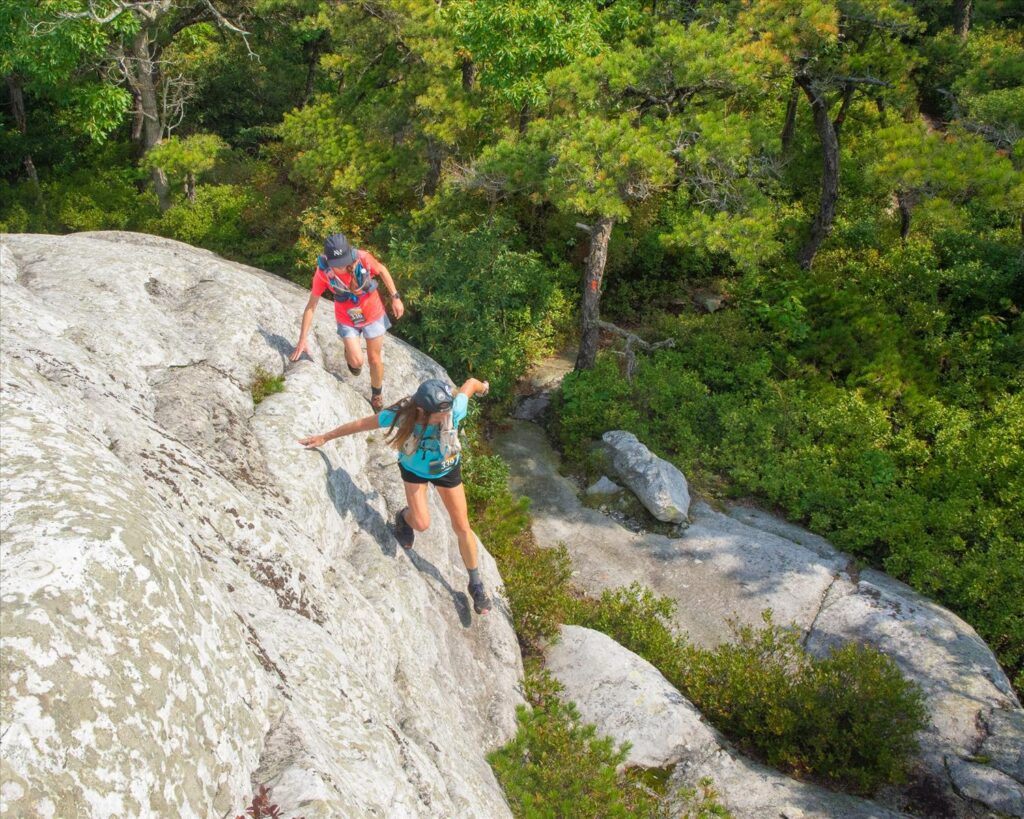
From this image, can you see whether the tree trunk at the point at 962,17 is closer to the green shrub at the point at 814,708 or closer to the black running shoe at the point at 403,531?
the green shrub at the point at 814,708

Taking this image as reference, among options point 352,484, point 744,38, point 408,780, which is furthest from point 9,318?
point 744,38

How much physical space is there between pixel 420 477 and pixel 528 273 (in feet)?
30.9

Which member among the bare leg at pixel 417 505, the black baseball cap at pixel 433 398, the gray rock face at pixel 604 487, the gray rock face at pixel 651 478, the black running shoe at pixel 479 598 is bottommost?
the gray rock face at pixel 604 487

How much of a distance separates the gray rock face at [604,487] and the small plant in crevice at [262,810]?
9689 millimetres

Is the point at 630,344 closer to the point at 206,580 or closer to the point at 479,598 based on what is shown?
the point at 479,598

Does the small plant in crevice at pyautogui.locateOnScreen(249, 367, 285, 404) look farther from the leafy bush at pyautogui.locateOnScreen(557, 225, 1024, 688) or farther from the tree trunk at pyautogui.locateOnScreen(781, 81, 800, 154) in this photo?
the tree trunk at pyautogui.locateOnScreen(781, 81, 800, 154)

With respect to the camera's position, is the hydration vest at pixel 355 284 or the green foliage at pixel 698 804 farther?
the hydration vest at pixel 355 284

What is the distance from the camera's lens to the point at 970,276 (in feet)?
52.4

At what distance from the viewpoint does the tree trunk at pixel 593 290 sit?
46.7 feet

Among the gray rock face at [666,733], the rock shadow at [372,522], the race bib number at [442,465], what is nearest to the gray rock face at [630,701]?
the gray rock face at [666,733]

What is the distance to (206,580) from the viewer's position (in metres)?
4.02

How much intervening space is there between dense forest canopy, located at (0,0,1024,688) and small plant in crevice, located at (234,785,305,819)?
10034mm

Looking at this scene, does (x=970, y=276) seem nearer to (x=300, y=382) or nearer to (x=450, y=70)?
(x=450, y=70)

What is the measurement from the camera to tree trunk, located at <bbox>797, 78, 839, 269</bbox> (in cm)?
1677
